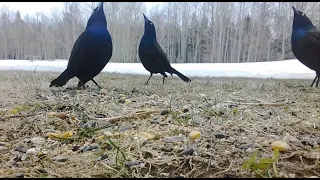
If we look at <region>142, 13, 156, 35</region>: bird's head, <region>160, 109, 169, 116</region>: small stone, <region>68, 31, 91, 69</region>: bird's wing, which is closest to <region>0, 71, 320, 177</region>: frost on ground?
<region>160, 109, 169, 116</region>: small stone

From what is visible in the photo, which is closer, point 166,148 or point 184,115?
point 166,148

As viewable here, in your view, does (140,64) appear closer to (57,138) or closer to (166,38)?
(166,38)

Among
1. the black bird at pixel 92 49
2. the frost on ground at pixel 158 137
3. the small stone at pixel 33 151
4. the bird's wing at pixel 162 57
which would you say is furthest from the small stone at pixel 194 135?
the bird's wing at pixel 162 57

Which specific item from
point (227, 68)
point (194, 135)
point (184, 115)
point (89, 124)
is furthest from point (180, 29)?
point (194, 135)

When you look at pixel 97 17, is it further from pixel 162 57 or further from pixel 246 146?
pixel 246 146

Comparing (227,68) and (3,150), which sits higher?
(227,68)

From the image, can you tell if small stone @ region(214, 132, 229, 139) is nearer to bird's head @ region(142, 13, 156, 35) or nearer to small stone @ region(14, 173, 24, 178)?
small stone @ region(14, 173, 24, 178)

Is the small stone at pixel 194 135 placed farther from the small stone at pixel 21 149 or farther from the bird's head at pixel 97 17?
the bird's head at pixel 97 17

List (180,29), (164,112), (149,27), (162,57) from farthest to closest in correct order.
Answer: (162,57) < (149,27) < (180,29) < (164,112)
